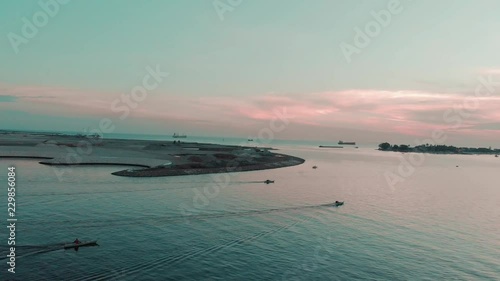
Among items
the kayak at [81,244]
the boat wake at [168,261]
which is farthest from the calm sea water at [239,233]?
the kayak at [81,244]

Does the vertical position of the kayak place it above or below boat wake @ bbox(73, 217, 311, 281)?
above

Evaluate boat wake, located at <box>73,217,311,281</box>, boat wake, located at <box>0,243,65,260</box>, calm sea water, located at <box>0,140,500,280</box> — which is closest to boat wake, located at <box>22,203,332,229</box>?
calm sea water, located at <box>0,140,500,280</box>

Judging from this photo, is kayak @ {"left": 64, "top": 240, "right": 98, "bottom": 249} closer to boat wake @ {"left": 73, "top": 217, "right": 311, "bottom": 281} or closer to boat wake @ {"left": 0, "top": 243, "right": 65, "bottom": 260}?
boat wake @ {"left": 0, "top": 243, "right": 65, "bottom": 260}

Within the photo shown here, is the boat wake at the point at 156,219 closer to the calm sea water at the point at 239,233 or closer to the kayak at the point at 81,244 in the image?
the calm sea water at the point at 239,233

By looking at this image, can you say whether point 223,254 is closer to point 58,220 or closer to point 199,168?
point 58,220

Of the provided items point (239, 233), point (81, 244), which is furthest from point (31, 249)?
point (239, 233)

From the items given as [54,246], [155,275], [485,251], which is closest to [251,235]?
[155,275]

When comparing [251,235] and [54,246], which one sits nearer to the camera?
[54,246]

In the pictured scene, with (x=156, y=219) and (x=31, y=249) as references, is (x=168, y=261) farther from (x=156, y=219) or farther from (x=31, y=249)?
(x=156, y=219)
